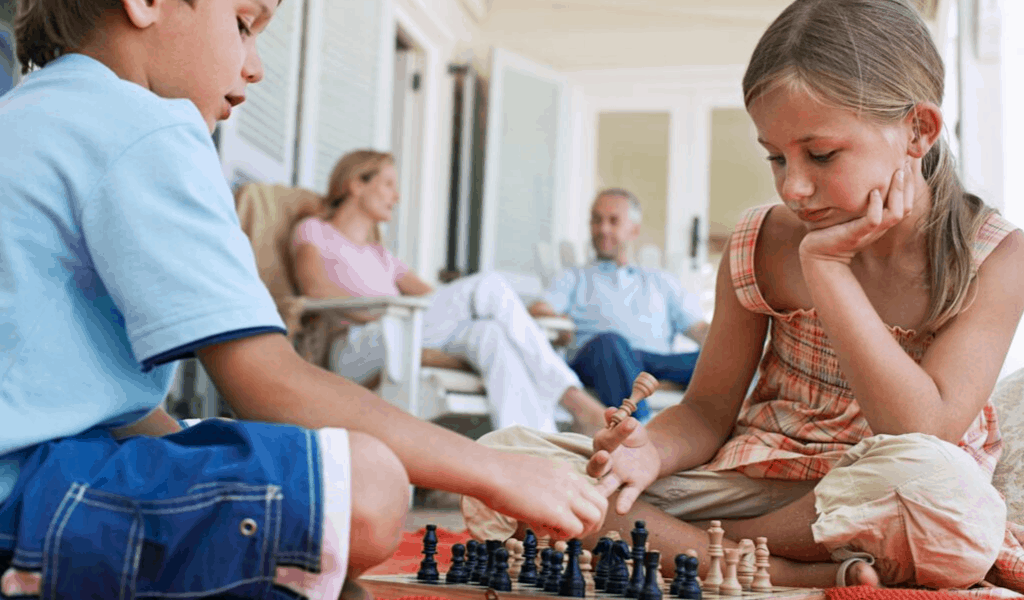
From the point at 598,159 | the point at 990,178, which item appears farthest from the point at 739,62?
the point at 990,178

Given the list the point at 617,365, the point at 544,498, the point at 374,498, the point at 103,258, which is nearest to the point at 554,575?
the point at 544,498

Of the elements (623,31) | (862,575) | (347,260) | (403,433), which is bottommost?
(862,575)

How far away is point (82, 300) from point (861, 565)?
101 cm

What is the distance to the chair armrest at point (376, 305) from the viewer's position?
3.77 meters

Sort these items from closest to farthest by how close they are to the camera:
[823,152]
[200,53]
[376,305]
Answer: [200,53] → [823,152] → [376,305]

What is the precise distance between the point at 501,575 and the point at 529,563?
7 centimetres

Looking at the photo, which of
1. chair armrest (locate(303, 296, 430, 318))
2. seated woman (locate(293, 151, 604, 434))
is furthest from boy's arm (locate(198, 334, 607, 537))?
seated woman (locate(293, 151, 604, 434))

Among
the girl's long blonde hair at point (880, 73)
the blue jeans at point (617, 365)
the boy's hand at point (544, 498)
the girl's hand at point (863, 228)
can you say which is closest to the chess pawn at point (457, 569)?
the boy's hand at point (544, 498)

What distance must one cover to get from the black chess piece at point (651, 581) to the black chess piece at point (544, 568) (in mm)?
103

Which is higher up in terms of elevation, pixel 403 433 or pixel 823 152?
pixel 823 152

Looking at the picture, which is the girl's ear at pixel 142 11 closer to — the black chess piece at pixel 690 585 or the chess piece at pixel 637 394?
the chess piece at pixel 637 394

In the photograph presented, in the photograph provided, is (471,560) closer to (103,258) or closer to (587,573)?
(587,573)

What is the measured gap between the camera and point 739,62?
7.62 m

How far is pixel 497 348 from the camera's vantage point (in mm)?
4180
